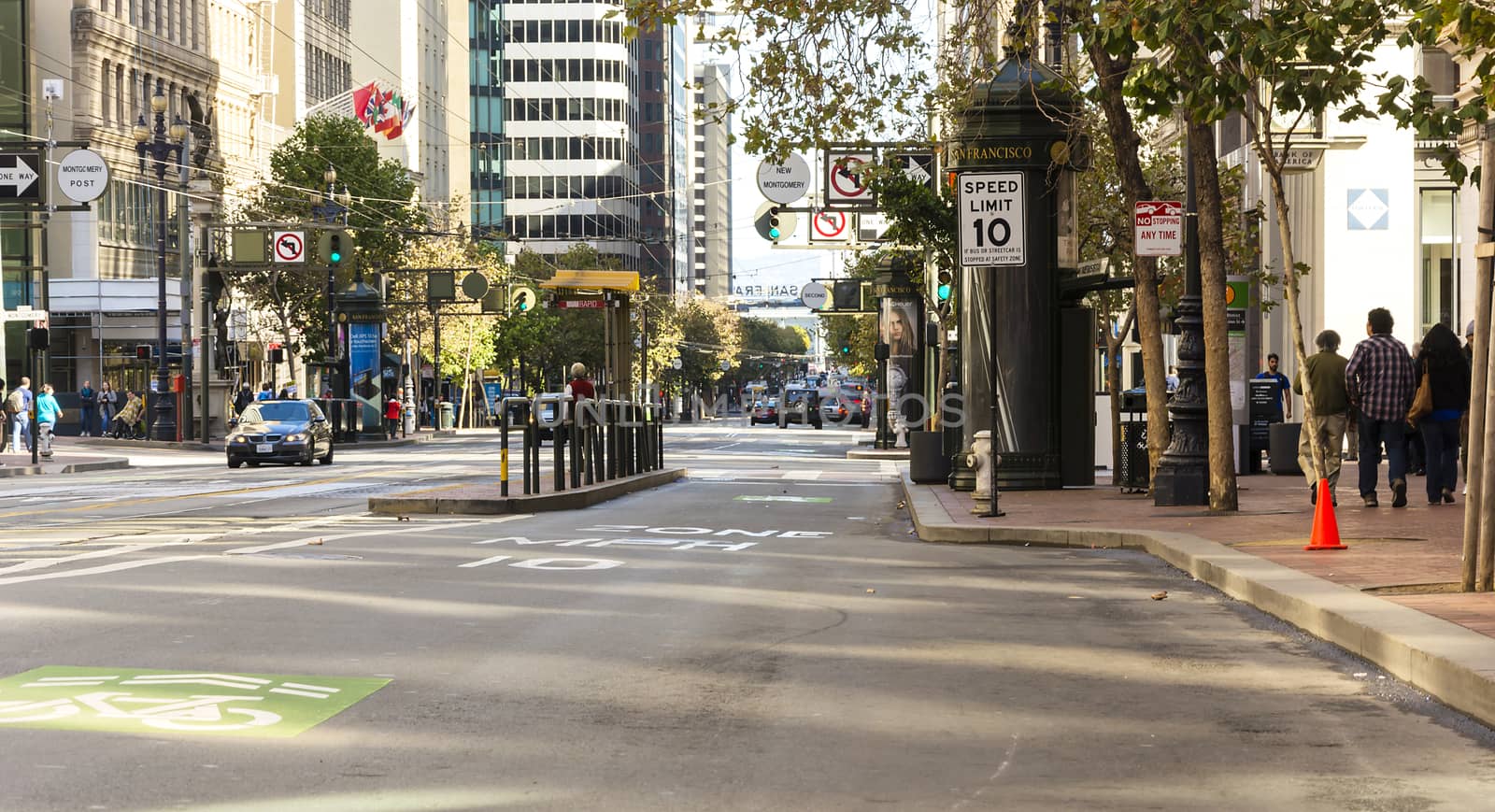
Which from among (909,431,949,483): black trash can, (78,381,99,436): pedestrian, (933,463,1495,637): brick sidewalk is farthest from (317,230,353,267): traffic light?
(933,463,1495,637): brick sidewalk

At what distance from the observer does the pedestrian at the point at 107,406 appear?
63.3 meters

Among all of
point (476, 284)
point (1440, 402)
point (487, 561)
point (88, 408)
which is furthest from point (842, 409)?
point (487, 561)

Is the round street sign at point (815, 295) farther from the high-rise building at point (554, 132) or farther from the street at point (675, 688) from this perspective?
the high-rise building at point (554, 132)

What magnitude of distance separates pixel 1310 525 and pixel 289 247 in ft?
139

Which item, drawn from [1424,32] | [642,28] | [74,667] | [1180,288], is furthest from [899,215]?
[74,667]

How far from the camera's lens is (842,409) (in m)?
100

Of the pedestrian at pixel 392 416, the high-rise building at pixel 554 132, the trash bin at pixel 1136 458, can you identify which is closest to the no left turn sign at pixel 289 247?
the pedestrian at pixel 392 416

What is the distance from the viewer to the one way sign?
3734 cm

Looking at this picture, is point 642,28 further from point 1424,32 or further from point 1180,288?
point 1180,288

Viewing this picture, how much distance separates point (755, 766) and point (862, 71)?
50.9 feet

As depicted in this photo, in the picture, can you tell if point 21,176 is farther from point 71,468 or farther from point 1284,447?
point 1284,447

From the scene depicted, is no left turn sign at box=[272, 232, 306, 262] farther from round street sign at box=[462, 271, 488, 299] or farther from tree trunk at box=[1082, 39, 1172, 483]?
tree trunk at box=[1082, 39, 1172, 483]

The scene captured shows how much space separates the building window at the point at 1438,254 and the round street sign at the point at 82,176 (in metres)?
25.2

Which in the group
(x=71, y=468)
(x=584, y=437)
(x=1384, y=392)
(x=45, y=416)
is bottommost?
(x=71, y=468)
